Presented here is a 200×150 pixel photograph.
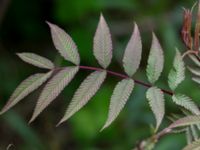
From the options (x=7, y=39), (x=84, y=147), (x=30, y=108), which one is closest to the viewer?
(x=84, y=147)

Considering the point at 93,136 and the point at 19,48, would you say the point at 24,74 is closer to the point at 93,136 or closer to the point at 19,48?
the point at 19,48

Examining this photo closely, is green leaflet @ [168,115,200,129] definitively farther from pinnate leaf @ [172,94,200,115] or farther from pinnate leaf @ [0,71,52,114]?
pinnate leaf @ [0,71,52,114]

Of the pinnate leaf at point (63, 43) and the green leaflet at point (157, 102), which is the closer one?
the green leaflet at point (157, 102)

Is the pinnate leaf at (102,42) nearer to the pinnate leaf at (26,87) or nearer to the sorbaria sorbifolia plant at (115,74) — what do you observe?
the sorbaria sorbifolia plant at (115,74)

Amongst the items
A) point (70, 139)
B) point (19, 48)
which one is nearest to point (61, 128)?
point (70, 139)

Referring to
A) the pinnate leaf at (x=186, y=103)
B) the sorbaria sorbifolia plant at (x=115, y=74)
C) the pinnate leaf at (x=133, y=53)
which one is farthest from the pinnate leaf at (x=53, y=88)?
the pinnate leaf at (x=186, y=103)

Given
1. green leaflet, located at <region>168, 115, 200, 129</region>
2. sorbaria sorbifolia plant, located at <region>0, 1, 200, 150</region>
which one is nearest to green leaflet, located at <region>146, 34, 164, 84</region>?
sorbaria sorbifolia plant, located at <region>0, 1, 200, 150</region>

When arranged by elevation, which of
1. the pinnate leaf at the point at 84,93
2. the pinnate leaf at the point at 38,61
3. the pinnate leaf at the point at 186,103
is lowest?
the pinnate leaf at the point at 186,103

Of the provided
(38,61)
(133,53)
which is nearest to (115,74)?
(133,53)
